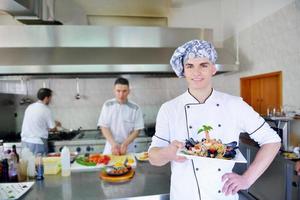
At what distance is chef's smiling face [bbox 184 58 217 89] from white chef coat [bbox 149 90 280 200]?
11 centimetres

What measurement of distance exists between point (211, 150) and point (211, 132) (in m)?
0.11

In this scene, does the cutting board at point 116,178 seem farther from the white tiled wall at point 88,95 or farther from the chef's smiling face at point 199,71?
the white tiled wall at point 88,95

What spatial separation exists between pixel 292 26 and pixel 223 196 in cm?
180

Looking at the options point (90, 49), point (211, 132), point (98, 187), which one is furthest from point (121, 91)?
point (211, 132)

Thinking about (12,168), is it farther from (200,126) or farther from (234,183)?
(234,183)

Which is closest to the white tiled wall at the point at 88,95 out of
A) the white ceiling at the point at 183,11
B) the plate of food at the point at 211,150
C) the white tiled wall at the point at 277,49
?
the white ceiling at the point at 183,11

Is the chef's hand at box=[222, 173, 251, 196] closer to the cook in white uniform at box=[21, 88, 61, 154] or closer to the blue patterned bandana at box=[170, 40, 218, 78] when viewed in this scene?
the blue patterned bandana at box=[170, 40, 218, 78]

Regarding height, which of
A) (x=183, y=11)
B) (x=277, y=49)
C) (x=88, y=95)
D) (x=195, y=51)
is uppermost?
(x=183, y=11)

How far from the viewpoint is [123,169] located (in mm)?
1491

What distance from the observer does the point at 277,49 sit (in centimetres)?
234

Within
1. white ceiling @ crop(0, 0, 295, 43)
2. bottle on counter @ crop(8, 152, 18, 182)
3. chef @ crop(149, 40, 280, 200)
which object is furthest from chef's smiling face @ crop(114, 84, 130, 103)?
chef @ crop(149, 40, 280, 200)

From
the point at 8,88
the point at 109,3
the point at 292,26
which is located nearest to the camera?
the point at 292,26

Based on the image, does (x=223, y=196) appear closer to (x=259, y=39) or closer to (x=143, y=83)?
(x=259, y=39)

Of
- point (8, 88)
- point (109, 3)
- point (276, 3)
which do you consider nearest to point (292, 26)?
point (276, 3)
